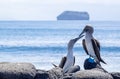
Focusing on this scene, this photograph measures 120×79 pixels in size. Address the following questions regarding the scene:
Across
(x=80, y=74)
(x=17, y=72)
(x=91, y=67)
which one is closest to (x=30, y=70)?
(x=17, y=72)

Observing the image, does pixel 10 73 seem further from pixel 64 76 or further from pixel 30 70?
pixel 64 76

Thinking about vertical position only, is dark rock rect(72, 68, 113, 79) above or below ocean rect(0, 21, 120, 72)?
above

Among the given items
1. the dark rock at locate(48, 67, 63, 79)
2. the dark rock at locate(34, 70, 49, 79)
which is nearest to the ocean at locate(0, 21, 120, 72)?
the dark rock at locate(48, 67, 63, 79)

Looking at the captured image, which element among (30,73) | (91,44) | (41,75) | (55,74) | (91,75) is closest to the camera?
(91,75)

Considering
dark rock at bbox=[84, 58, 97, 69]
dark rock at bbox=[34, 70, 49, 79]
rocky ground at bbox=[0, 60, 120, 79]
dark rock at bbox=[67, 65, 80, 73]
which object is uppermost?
rocky ground at bbox=[0, 60, 120, 79]

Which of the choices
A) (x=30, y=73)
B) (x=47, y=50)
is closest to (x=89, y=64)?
(x=30, y=73)

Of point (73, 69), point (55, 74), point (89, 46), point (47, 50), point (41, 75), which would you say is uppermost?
point (89, 46)

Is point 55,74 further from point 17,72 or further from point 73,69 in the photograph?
point 17,72

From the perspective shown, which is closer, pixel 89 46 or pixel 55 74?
pixel 55 74

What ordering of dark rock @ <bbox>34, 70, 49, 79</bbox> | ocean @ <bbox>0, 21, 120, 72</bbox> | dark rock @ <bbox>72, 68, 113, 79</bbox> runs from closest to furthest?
dark rock @ <bbox>72, 68, 113, 79</bbox>
dark rock @ <bbox>34, 70, 49, 79</bbox>
ocean @ <bbox>0, 21, 120, 72</bbox>

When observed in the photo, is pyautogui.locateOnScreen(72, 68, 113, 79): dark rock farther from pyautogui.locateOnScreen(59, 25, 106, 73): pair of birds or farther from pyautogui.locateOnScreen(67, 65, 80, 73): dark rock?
pyautogui.locateOnScreen(59, 25, 106, 73): pair of birds

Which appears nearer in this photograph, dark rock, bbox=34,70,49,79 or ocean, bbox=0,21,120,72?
dark rock, bbox=34,70,49,79

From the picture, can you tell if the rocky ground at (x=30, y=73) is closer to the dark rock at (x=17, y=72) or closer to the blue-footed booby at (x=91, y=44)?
the dark rock at (x=17, y=72)

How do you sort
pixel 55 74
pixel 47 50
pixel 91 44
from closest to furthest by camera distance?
pixel 55 74
pixel 91 44
pixel 47 50
